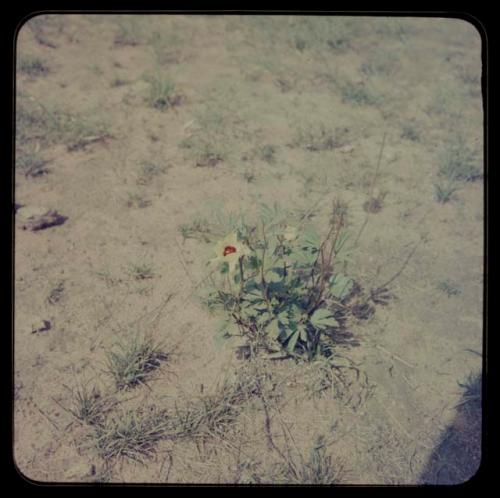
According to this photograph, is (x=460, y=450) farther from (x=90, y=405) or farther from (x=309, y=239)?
(x=90, y=405)

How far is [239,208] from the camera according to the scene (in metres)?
2.88

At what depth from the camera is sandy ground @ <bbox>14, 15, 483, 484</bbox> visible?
190cm

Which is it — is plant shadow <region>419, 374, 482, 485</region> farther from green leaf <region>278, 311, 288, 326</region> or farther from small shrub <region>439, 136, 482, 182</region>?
small shrub <region>439, 136, 482, 182</region>

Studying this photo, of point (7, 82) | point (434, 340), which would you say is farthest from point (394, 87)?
point (7, 82)

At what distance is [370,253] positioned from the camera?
8.85ft

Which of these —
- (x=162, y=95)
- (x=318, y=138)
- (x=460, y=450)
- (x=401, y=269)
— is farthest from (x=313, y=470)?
(x=162, y=95)

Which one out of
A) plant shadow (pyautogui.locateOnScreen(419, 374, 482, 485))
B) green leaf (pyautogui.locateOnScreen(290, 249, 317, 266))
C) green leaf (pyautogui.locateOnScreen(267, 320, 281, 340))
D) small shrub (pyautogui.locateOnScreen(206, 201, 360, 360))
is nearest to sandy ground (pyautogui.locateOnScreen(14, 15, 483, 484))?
plant shadow (pyautogui.locateOnScreen(419, 374, 482, 485))

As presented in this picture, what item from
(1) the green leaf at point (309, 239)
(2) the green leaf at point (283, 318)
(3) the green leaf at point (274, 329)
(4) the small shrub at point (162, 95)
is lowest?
(3) the green leaf at point (274, 329)

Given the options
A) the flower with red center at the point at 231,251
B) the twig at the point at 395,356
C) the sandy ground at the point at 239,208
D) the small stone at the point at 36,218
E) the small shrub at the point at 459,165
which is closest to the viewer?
the flower with red center at the point at 231,251

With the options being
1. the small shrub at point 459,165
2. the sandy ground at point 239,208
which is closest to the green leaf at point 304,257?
the sandy ground at point 239,208

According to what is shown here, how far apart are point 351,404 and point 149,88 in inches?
113

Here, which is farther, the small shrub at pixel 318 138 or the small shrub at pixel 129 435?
the small shrub at pixel 318 138

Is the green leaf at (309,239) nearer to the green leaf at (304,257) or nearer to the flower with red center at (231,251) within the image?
the green leaf at (304,257)

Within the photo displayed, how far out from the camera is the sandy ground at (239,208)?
1.90 metres
